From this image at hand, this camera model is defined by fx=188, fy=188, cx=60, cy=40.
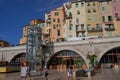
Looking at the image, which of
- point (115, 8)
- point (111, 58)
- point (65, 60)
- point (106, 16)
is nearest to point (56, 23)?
point (106, 16)

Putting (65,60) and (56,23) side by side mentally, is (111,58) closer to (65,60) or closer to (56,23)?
(65,60)

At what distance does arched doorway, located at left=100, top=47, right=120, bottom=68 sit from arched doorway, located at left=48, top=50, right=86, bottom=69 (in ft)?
15.2

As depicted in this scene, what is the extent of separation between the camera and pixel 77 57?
1667 inches

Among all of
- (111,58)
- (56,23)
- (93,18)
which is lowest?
(111,58)

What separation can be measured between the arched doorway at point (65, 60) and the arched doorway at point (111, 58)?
462 centimetres

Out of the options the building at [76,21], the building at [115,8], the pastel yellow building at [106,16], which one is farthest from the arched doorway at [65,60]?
the building at [115,8]

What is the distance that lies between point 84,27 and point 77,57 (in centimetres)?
1509

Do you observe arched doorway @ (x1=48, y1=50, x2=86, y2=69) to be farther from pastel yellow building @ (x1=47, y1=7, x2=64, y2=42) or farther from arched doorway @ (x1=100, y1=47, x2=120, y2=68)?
pastel yellow building @ (x1=47, y1=7, x2=64, y2=42)

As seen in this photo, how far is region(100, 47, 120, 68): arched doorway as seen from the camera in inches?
1551

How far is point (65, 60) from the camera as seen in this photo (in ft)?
143

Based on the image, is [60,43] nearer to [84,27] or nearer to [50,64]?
[50,64]

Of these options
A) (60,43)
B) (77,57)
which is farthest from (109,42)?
(60,43)

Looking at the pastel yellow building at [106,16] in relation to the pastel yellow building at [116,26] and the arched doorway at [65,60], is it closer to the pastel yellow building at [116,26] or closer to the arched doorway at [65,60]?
the pastel yellow building at [116,26]

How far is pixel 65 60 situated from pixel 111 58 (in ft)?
33.9
